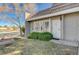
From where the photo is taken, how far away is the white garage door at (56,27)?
548cm

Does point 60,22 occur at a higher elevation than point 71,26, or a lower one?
higher

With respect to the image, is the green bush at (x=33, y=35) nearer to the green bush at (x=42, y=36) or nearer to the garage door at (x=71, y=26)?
the green bush at (x=42, y=36)

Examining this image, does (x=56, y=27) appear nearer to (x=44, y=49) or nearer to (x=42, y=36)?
(x=42, y=36)

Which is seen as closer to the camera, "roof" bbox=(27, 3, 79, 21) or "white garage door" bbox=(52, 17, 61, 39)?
"roof" bbox=(27, 3, 79, 21)

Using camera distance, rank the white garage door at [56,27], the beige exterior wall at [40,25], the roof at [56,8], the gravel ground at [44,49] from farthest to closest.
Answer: the beige exterior wall at [40,25]
the white garage door at [56,27]
the gravel ground at [44,49]
the roof at [56,8]

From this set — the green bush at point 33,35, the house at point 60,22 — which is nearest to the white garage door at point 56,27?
the house at point 60,22

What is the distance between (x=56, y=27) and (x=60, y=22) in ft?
0.57

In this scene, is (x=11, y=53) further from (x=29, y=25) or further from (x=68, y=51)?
(x=68, y=51)

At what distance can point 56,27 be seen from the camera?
5512 millimetres

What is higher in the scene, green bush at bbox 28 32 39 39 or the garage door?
the garage door

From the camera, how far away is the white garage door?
5.48 metres

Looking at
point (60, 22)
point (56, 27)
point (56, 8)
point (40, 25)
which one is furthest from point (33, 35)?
point (56, 8)

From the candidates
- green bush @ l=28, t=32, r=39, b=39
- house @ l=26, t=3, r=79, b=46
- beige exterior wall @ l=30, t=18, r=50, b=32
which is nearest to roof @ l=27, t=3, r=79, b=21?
house @ l=26, t=3, r=79, b=46

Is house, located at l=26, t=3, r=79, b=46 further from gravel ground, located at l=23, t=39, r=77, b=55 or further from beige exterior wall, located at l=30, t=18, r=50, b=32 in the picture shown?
gravel ground, located at l=23, t=39, r=77, b=55
